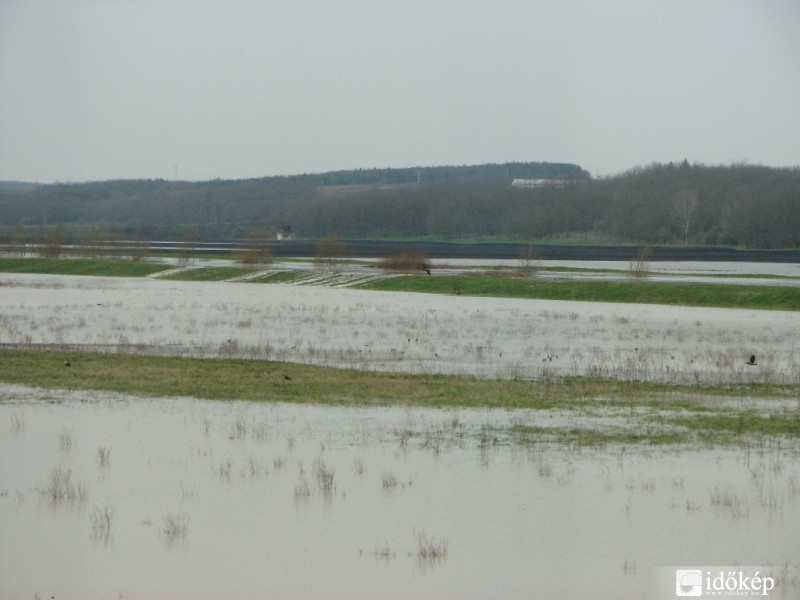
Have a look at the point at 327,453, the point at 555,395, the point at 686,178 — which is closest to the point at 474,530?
the point at 327,453

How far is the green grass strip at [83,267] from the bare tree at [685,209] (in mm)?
64161

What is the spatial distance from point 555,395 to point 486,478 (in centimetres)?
596

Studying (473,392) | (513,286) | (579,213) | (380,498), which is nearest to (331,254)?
(513,286)

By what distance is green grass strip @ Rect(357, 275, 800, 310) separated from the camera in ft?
133

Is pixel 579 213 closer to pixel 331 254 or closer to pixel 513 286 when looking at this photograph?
pixel 331 254

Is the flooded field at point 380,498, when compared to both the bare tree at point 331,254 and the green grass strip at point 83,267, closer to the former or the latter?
the bare tree at point 331,254

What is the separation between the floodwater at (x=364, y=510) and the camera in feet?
33.2

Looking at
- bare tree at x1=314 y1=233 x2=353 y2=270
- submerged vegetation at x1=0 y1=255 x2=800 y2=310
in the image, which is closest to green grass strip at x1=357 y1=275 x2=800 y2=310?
submerged vegetation at x1=0 y1=255 x2=800 y2=310

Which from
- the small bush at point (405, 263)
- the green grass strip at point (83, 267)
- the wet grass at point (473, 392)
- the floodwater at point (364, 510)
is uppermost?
the small bush at point (405, 263)

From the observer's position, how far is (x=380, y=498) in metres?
12.7

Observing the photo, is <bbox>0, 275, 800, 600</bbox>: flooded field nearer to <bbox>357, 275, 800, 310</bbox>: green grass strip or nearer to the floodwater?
the floodwater

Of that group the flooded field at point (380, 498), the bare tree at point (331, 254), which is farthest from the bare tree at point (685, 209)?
the flooded field at point (380, 498)

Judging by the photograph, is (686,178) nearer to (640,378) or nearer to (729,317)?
(729,317)

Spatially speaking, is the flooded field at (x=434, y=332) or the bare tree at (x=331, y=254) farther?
the bare tree at (x=331, y=254)
